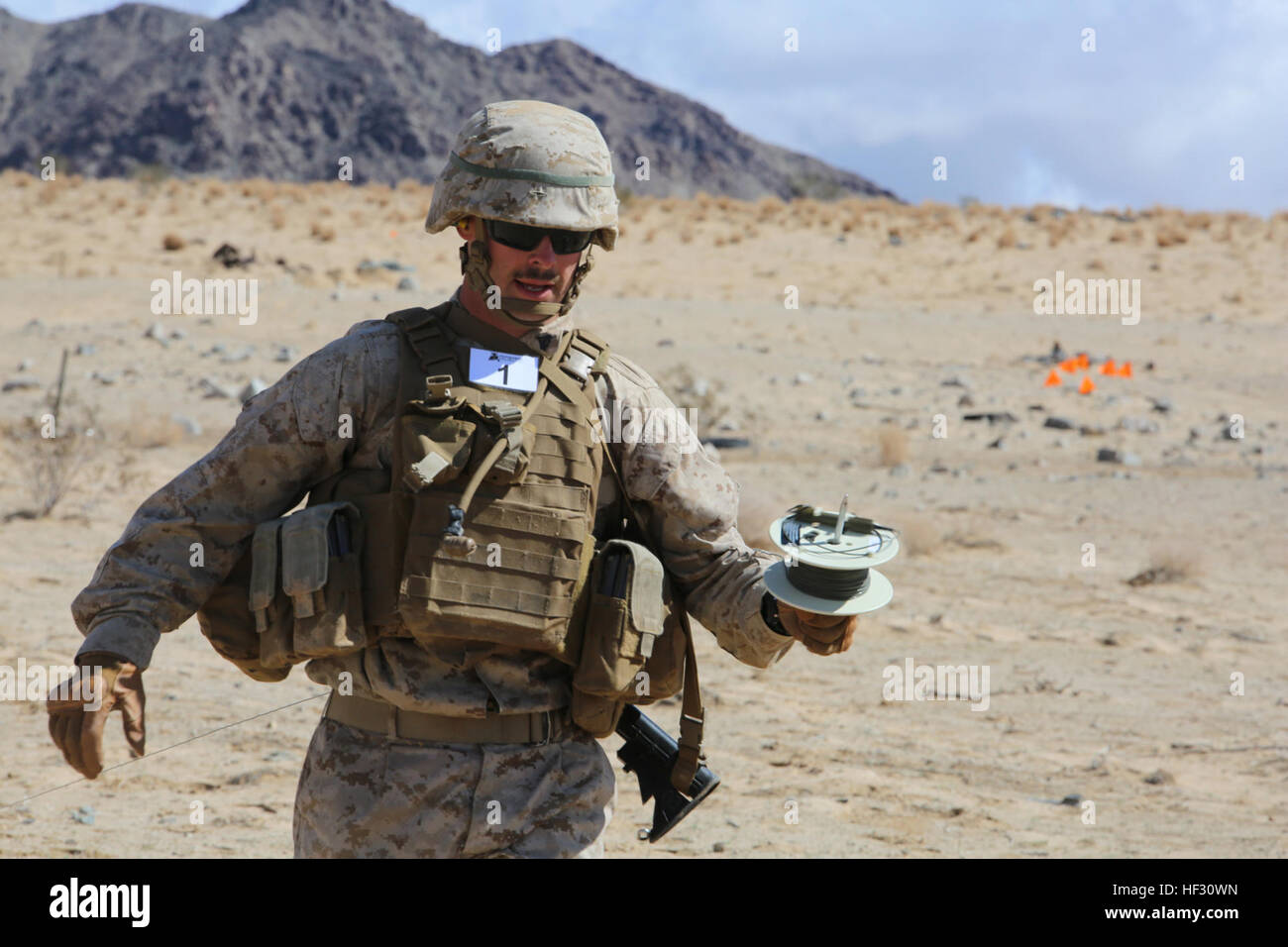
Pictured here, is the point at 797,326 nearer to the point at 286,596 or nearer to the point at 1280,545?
the point at 1280,545

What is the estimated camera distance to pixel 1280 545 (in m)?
10.6

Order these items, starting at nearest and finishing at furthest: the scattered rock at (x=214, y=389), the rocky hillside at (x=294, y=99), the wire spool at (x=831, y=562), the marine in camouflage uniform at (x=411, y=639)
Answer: the wire spool at (x=831, y=562), the marine in camouflage uniform at (x=411, y=639), the scattered rock at (x=214, y=389), the rocky hillside at (x=294, y=99)

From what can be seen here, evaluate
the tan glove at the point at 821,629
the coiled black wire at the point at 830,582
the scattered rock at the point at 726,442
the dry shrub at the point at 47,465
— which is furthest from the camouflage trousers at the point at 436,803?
the scattered rock at the point at 726,442

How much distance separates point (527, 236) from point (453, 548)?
0.65 metres

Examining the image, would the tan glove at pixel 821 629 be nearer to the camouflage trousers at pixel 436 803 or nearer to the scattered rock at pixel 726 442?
the camouflage trousers at pixel 436 803

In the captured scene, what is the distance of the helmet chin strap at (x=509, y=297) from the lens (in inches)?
116

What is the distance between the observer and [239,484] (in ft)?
9.50

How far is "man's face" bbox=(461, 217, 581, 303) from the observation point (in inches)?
116

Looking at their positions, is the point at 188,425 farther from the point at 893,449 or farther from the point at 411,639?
the point at 411,639

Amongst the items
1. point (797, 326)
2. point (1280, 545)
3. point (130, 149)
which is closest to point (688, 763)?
point (1280, 545)

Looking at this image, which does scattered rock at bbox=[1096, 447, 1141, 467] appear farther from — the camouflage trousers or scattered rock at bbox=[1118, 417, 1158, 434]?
the camouflage trousers

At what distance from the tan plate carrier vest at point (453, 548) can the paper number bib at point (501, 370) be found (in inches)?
0.6
